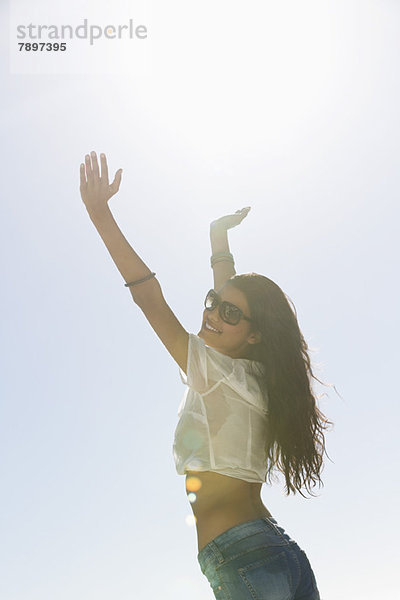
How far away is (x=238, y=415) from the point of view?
4.28 meters

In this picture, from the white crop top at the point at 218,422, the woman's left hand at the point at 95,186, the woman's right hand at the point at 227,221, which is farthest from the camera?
the woman's right hand at the point at 227,221

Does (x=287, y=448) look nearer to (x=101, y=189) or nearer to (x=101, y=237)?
(x=101, y=237)

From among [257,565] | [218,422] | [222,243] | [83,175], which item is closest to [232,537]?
[257,565]

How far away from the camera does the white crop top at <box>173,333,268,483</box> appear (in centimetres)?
409

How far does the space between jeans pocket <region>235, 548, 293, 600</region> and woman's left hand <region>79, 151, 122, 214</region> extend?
2.53m

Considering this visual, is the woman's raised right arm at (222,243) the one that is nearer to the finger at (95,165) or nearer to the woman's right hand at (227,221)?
the woman's right hand at (227,221)

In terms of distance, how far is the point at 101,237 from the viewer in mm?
4348

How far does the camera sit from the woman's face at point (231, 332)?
4.72 meters

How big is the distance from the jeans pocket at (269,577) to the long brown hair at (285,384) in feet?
2.62

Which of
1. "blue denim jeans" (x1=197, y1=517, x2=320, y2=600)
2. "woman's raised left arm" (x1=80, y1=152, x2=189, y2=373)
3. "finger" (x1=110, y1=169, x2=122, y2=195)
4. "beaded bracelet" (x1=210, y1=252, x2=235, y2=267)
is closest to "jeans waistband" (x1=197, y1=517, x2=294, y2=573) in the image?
"blue denim jeans" (x1=197, y1=517, x2=320, y2=600)

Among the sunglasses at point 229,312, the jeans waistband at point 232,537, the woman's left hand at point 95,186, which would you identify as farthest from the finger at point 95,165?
the jeans waistband at point 232,537

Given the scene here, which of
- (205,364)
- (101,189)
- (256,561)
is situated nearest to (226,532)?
(256,561)

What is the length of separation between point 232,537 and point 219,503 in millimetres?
240

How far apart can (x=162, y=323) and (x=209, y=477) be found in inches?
41.5
